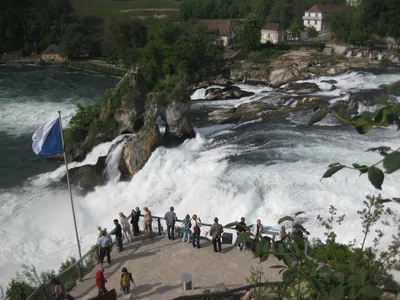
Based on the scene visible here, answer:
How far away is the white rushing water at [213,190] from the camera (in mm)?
19047

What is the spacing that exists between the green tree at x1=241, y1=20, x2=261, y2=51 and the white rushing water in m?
38.0

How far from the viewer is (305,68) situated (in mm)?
52906

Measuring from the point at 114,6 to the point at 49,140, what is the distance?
113748 millimetres

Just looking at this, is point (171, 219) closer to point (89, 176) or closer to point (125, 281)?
point (125, 281)

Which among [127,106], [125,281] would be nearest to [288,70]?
[127,106]

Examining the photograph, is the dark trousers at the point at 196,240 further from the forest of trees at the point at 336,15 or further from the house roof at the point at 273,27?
the house roof at the point at 273,27

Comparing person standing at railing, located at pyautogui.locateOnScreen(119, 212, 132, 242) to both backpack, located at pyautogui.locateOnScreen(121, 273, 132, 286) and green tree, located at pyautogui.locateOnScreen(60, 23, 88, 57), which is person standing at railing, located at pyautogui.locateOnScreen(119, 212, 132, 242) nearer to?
backpack, located at pyautogui.locateOnScreen(121, 273, 132, 286)

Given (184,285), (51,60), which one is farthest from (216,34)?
(184,285)

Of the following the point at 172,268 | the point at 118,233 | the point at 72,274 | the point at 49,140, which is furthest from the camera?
the point at 118,233

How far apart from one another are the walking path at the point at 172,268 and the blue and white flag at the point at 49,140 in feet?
13.3

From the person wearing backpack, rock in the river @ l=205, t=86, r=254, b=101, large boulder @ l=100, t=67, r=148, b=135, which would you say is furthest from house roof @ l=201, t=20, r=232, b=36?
the person wearing backpack

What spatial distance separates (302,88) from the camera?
4253 cm

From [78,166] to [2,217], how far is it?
22.7 feet

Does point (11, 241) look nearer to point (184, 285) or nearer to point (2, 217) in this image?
point (2, 217)
